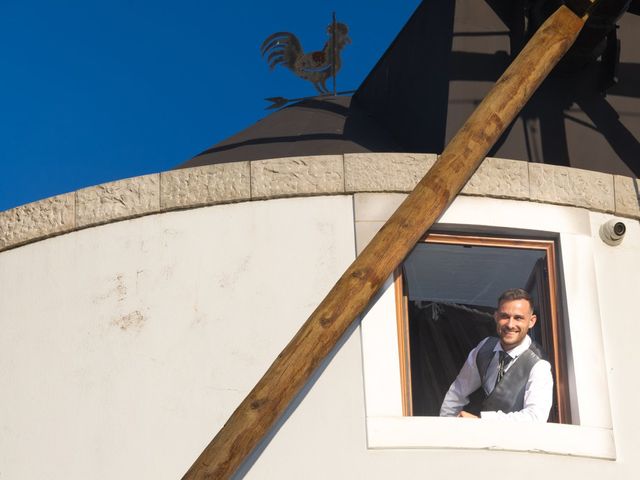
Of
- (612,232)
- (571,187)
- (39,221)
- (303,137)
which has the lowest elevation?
(612,232)

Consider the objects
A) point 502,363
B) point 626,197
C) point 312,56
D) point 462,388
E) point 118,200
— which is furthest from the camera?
point 312,56

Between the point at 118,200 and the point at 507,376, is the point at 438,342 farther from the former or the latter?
the point at 118,200

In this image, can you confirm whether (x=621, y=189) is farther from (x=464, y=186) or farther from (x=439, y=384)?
(x=439, y=384)

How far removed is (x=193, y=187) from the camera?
12500 mm

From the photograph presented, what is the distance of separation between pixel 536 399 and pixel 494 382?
16.4 inches

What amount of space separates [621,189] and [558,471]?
294 cm

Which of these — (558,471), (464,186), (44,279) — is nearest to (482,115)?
(464,186)

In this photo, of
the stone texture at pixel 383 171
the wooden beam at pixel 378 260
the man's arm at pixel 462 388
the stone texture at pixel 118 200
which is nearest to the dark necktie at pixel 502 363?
the man's arm at pixel 462 388

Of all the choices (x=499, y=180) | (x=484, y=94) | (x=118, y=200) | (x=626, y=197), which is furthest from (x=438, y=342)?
(x=484, y=94)

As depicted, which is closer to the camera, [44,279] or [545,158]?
[44,279]

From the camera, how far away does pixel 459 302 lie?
493 inches

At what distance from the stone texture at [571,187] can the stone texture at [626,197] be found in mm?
70

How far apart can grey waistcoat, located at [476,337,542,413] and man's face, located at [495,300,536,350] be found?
0.34ft

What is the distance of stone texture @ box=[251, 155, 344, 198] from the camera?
12.3 m
